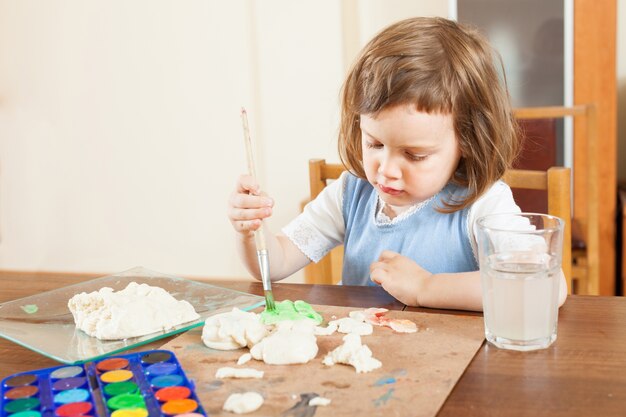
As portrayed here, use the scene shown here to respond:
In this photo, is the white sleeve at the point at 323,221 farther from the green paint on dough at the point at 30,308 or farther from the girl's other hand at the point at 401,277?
the green paint on dough at the point at 30,308

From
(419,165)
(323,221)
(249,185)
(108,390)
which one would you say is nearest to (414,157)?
(419,165)

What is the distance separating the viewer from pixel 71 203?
376 centimetres

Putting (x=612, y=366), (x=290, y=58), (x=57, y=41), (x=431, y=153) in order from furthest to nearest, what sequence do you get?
(x=57, y=41) < (x=290, y=58) < (x=431, y=153) < (x=612, y=366)

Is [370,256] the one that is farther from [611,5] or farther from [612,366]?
[611,5]

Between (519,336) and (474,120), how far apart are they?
45 cm

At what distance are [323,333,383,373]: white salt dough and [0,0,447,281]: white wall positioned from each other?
7.83ft

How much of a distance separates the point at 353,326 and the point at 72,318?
0.40 m

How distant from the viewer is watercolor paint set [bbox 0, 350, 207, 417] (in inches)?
29.1

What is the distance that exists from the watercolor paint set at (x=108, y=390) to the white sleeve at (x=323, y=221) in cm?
67

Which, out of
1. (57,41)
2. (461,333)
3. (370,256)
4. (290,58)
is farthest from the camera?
(57,41)

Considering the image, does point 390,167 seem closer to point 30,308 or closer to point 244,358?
point 244,358

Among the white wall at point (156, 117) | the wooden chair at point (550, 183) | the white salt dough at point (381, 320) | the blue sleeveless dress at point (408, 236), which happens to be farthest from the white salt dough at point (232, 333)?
the white wall at point (156, 117)

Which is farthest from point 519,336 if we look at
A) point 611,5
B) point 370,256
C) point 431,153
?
point 611,5

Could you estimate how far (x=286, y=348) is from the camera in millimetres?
875
